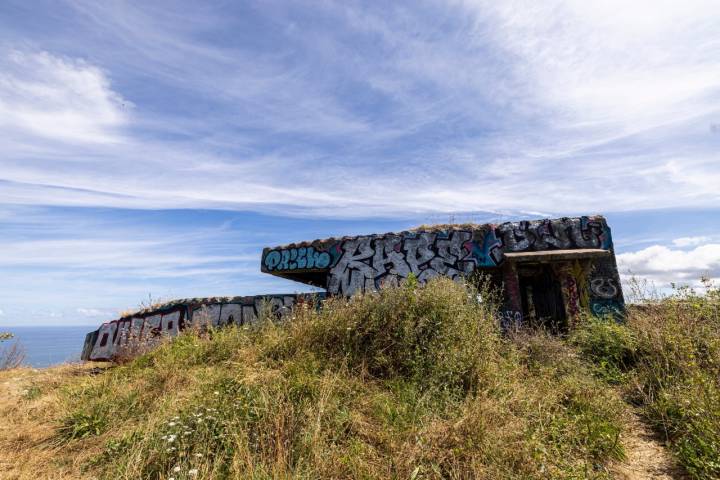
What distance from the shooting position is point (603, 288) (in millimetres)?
11336

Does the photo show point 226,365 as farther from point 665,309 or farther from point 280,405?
point 665,309

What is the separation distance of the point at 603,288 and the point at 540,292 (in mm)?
1776

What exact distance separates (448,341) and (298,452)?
120 inches

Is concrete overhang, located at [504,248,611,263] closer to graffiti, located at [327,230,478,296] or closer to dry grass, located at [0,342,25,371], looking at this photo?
graffiti, located at [327,230,478,296]

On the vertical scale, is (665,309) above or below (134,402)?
above

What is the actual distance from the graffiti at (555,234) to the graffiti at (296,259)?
6.62 metres

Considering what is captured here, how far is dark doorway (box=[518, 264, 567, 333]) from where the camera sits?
11734 millimetres

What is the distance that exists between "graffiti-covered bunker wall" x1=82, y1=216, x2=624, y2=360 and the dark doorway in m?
0.03

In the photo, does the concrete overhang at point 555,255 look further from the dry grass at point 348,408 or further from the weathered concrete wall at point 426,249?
the dry grass at point 348,408

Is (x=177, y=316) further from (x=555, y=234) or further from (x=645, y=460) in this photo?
(x=645, y=460)

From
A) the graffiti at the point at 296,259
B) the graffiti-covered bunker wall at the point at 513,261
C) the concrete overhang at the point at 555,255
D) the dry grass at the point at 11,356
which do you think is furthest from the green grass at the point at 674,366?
the dry grass at the point at 11,356

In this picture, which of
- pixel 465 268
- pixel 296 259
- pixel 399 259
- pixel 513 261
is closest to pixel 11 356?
pixel 296 259

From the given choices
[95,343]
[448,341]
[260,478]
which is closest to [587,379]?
[448,341]

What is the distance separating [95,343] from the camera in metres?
15.6
